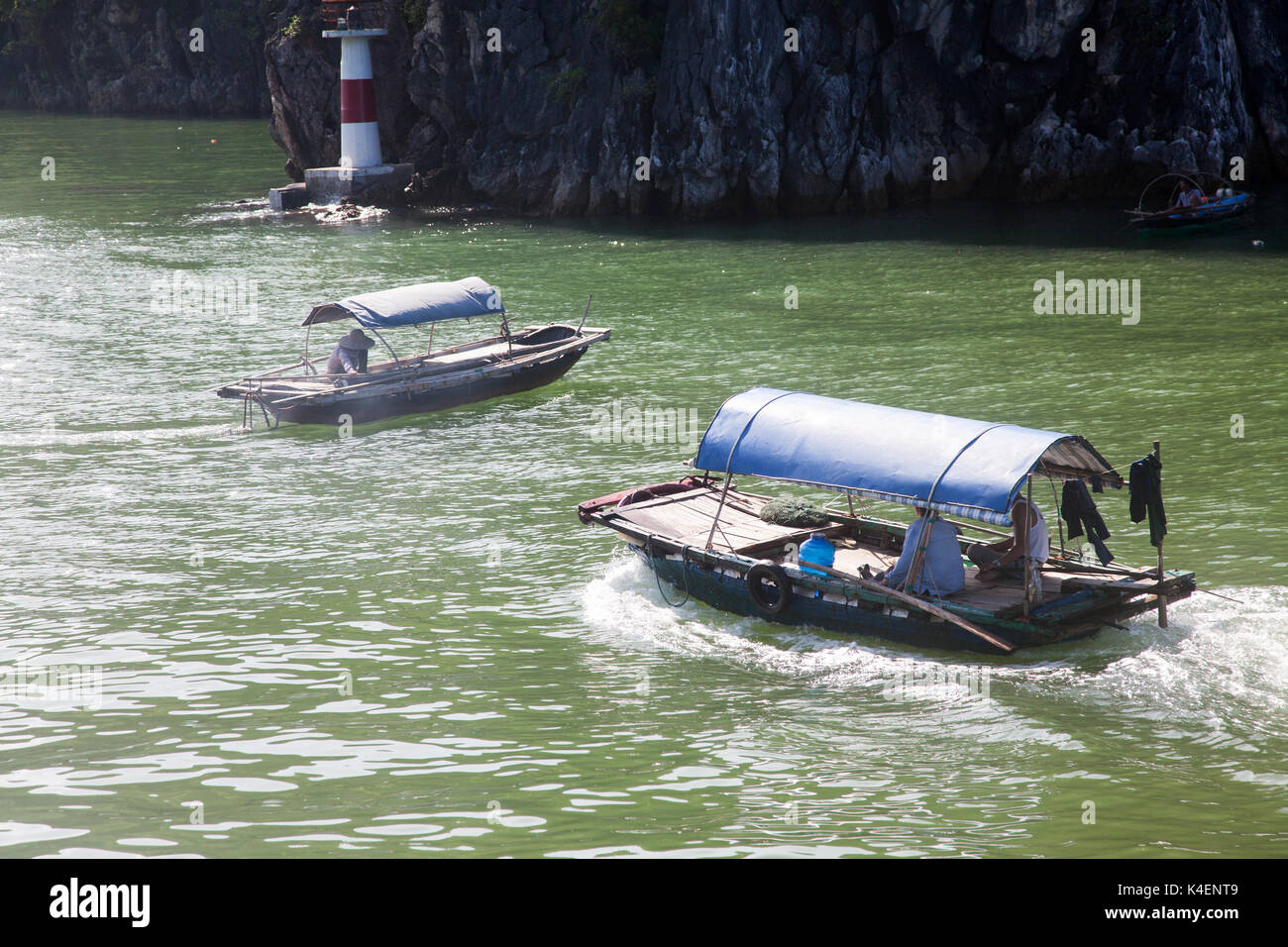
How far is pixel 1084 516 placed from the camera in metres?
14.7

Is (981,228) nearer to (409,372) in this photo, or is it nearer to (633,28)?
(633,28)

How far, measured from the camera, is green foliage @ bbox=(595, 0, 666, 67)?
159ft

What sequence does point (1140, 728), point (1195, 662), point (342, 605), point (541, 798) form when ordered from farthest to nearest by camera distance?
1. point (342, 605)
2. point (1195, 662)
3. point (1140, 728)
4. point (541, 798)

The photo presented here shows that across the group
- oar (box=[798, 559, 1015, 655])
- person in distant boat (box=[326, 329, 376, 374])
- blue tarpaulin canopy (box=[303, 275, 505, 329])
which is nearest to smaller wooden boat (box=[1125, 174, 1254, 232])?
blue tarpaulin canopy (box=[303, 275, 505, 329])

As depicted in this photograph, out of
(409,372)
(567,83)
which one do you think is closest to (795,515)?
(409,372)

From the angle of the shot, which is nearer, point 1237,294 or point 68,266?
point 1237,294

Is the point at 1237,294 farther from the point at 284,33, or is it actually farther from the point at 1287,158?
the point at 284,33

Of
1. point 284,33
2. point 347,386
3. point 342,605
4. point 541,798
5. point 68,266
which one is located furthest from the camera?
point 284,33

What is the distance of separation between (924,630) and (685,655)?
9.12ft

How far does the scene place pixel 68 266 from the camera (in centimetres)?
4088

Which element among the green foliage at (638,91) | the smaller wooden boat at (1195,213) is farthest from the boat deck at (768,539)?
the green foliage at (638,91)

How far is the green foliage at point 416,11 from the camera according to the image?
53.1m

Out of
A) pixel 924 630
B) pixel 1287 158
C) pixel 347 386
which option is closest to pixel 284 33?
pixel 347 386

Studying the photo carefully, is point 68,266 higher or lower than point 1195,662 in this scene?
higher
